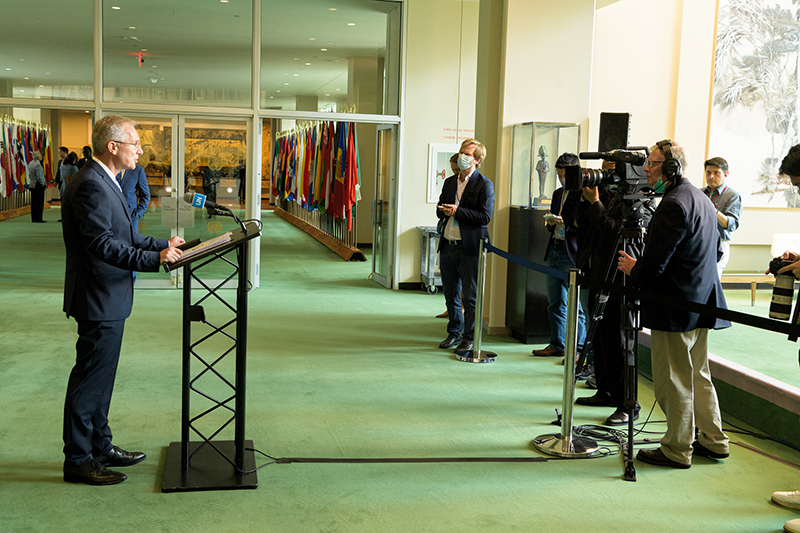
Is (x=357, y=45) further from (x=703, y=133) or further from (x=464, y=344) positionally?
(x=464, y=344)

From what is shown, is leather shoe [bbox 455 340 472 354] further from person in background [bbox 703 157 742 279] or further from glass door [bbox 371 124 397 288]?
glass door [bbox 371 124 397 288]

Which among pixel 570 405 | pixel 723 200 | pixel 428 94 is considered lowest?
pixel 570 405

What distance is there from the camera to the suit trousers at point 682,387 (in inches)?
133

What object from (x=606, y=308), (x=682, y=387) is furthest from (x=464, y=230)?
(x=682, y=387)

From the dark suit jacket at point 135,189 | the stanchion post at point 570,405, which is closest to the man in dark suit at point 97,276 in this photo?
the stanchion post at point 570,405

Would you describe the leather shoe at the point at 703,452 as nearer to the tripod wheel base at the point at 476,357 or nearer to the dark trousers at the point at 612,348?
the dark trousers at the point at 612,348

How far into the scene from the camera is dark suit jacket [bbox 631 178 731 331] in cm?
325

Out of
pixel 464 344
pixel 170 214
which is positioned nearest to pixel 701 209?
pixel 464 344

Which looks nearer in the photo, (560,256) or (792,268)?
(792,268)

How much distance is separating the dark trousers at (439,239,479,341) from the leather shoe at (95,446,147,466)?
294 cm

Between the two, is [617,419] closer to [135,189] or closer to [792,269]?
[792,269]

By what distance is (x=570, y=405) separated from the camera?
3555 millimetres

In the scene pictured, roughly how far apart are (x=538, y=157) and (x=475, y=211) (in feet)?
3.81

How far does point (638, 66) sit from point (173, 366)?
6.82 meters
